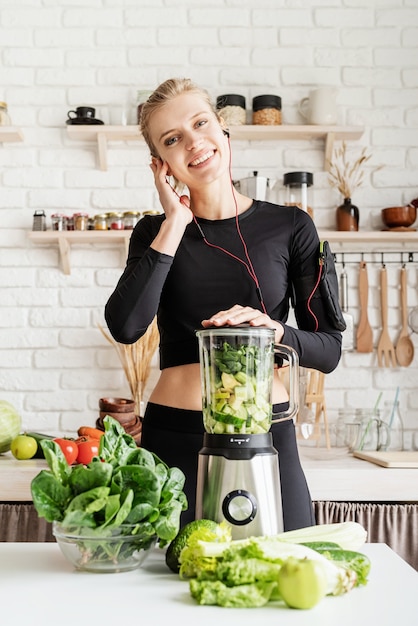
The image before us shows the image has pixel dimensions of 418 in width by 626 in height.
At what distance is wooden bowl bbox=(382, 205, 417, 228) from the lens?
2951mm

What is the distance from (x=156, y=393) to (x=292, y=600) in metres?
0.83

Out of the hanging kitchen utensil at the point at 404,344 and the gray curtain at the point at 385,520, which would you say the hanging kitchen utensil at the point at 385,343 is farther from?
the gray curtain at the point at 385,520

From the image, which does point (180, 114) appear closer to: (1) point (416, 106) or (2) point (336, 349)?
(2) point (336, 349)

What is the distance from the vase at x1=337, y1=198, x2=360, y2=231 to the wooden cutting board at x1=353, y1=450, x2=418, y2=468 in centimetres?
86

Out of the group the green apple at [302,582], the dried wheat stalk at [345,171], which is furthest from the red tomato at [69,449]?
the green apple at [302,582]

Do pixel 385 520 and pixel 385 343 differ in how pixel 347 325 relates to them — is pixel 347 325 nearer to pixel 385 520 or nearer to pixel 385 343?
pixel 385 343

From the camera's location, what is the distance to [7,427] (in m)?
2.58

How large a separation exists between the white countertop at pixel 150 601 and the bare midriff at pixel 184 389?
0.55 m

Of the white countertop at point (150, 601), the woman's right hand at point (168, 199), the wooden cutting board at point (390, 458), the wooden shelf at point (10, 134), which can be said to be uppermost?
the wooden shelf at point (10, 134)

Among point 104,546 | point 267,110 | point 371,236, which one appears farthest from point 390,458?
point 104,546

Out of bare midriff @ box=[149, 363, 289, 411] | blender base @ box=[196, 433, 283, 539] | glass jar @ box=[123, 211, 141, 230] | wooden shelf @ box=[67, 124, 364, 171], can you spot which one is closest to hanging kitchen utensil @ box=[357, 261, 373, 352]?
wooden shelf @ box=[67, 124, 364, 171]

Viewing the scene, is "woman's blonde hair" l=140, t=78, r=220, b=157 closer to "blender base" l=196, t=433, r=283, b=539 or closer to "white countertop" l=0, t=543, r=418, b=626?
"blender base" l=196, t=433, r=283, b=539

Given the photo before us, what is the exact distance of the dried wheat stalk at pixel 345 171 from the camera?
9.96ft

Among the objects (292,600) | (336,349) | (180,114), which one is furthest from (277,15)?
(292,600)
